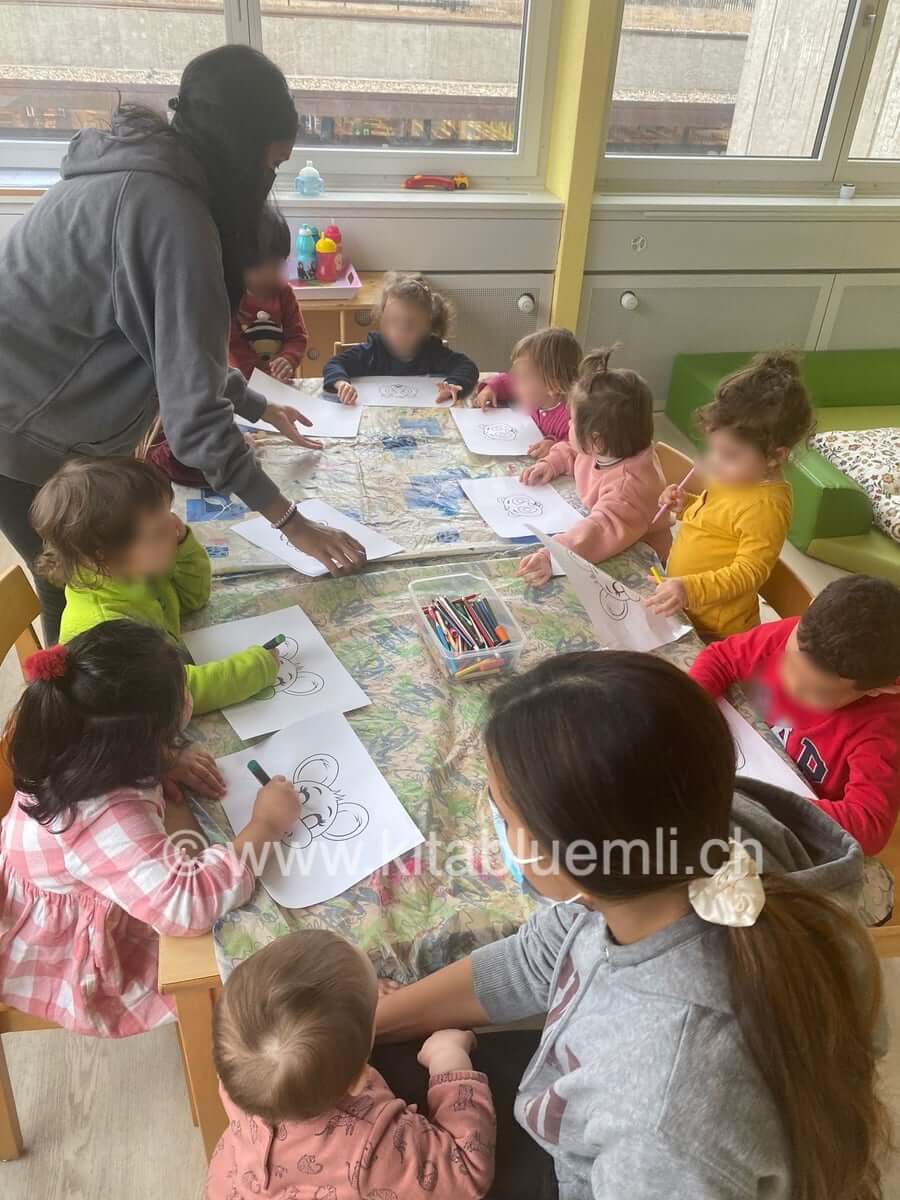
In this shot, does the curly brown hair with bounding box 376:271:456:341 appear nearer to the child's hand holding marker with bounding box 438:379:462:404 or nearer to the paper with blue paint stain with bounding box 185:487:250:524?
the child's hand holding marker with bounding box 438:379:462:404

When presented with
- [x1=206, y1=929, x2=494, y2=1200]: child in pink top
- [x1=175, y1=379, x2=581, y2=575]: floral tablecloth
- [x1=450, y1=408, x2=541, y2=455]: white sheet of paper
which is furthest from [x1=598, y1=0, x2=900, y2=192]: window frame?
[x1=206, y1=929, x2=494, y2=1200]: child in pink top

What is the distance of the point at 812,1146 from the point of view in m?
0.71

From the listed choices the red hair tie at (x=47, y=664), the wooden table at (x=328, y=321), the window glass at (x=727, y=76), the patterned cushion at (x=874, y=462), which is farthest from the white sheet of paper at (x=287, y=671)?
the window glass at (x=727, y=76)

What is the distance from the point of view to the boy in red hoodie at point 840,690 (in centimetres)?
122

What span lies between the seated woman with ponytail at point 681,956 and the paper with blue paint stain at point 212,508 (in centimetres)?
111

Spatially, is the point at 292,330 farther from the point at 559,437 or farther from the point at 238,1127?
the point at 238,1127

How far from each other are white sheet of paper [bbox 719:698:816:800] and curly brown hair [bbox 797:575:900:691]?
140mm

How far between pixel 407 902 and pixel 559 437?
134cm

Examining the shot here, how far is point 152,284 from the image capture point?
134 centimetres

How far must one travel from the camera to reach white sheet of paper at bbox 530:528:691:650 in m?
1.46

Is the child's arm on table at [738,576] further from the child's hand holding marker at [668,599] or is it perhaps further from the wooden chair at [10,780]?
the wooden chair at [10,780]

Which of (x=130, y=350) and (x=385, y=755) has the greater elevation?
(x=130, y=350)

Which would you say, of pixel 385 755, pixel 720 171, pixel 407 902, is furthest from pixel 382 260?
pixel 407 902

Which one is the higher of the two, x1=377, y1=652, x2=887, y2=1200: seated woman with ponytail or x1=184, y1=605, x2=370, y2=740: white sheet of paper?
x1=377, y1=652, x2=887, y2=1200: seated woman with ponytail
